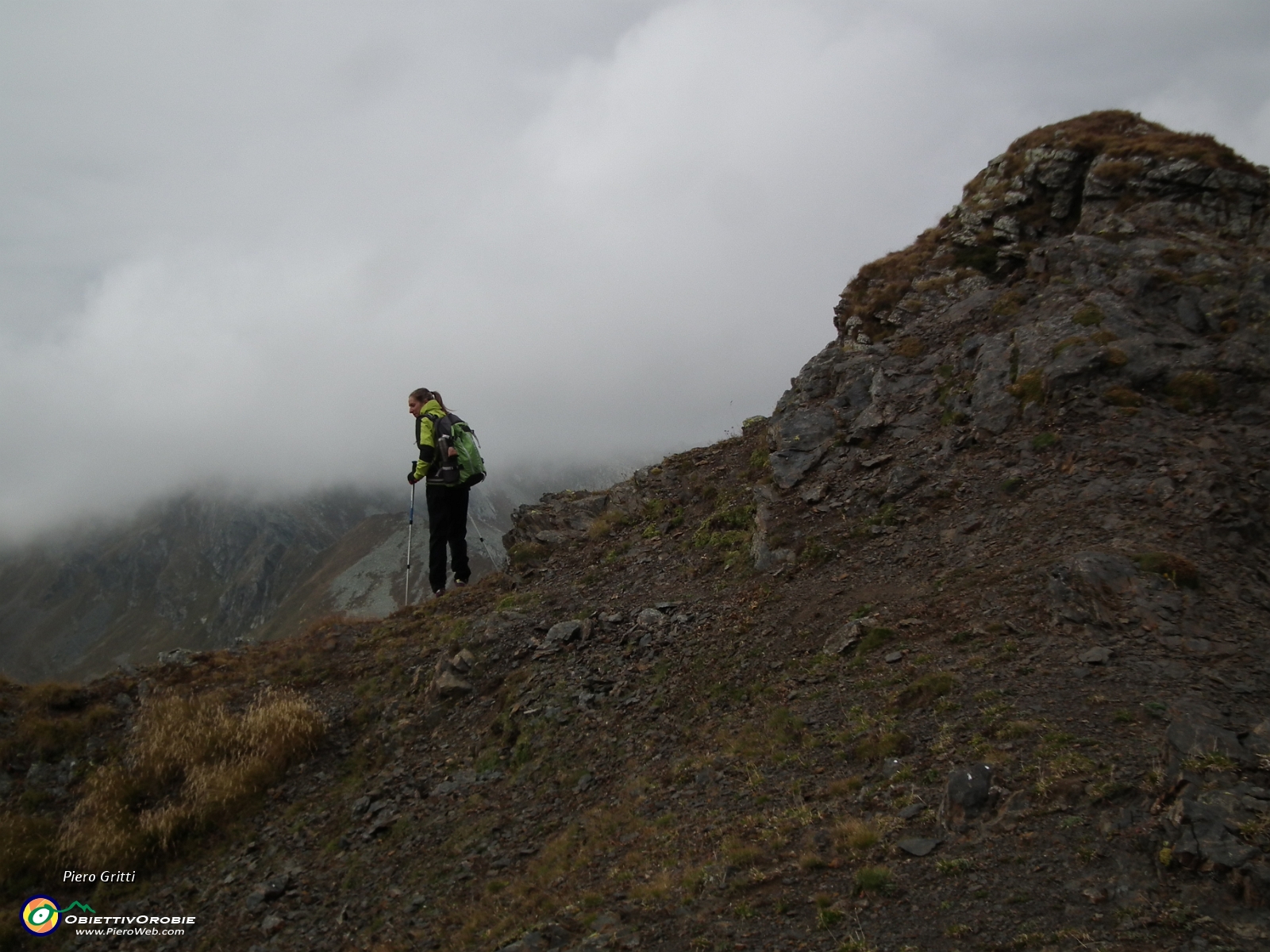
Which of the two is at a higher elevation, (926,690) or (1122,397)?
(1122,397)

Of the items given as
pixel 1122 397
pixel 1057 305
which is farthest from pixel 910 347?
pixel 1122 397

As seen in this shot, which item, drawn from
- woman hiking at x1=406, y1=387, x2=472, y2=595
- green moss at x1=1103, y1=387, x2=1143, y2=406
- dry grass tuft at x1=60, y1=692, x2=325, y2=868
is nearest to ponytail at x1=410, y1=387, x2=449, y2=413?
woman hiking at x1=406, y1=387, x2=472, y2=595

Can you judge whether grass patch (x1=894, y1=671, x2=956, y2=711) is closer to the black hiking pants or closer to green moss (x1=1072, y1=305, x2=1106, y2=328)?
green moss (x1=1072, y1=305, x2=1106, y2=328)

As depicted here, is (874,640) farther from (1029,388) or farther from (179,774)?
(179,774)

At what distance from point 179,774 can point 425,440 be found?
23.8 ft

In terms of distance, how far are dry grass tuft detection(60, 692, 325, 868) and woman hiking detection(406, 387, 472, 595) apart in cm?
473

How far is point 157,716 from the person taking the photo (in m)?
12.5

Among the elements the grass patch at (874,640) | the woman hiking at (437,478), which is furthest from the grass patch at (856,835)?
the woman hiking at (437,478)

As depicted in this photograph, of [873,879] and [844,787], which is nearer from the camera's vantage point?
[873,879]

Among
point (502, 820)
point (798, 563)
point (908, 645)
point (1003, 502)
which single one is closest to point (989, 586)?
point (908, 645)

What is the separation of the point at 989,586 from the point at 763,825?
507cm

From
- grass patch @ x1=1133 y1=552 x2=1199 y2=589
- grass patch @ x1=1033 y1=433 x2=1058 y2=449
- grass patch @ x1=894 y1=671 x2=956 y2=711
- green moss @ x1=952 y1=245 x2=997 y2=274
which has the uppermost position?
green moss @ x1=952 y1=245 x2=997 y2=274

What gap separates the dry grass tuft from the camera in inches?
412

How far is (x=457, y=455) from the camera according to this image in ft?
52.5
